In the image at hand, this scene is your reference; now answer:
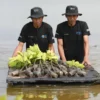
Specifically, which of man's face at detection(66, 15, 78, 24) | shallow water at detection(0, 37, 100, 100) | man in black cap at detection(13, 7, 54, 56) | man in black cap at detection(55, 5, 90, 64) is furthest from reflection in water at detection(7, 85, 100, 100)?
man's face at detection(66, 15, 78, 24)

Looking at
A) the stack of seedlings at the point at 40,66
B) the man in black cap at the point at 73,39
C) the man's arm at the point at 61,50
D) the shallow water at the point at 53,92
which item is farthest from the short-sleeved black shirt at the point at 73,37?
the shallow water at the point at 53,92

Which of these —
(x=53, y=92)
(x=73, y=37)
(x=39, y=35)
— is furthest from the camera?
(x=73, y=37)

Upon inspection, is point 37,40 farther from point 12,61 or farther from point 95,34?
point 95,34

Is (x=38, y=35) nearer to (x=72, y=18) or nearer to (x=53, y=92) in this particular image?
(x=72, y=18)

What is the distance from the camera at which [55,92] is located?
8039 millimetres

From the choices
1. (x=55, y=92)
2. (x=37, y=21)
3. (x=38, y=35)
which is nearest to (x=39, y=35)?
(x=38, y=35)

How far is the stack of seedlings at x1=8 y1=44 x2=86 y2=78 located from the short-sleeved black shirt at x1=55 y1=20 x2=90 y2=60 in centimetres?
108

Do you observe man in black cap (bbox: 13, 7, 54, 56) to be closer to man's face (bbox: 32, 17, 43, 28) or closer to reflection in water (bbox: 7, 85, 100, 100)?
man's face (bbox: 32, 17, 43, 28)

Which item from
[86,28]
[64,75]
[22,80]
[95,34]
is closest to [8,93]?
[22,80]

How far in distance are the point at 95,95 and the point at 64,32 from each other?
2964 mm

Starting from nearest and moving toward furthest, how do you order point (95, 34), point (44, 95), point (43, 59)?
point (44, 95)
point (43, 59)
point (95, 34)

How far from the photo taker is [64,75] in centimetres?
873

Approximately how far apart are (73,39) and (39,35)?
90cm

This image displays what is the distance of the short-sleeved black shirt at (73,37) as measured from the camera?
10.4 m
